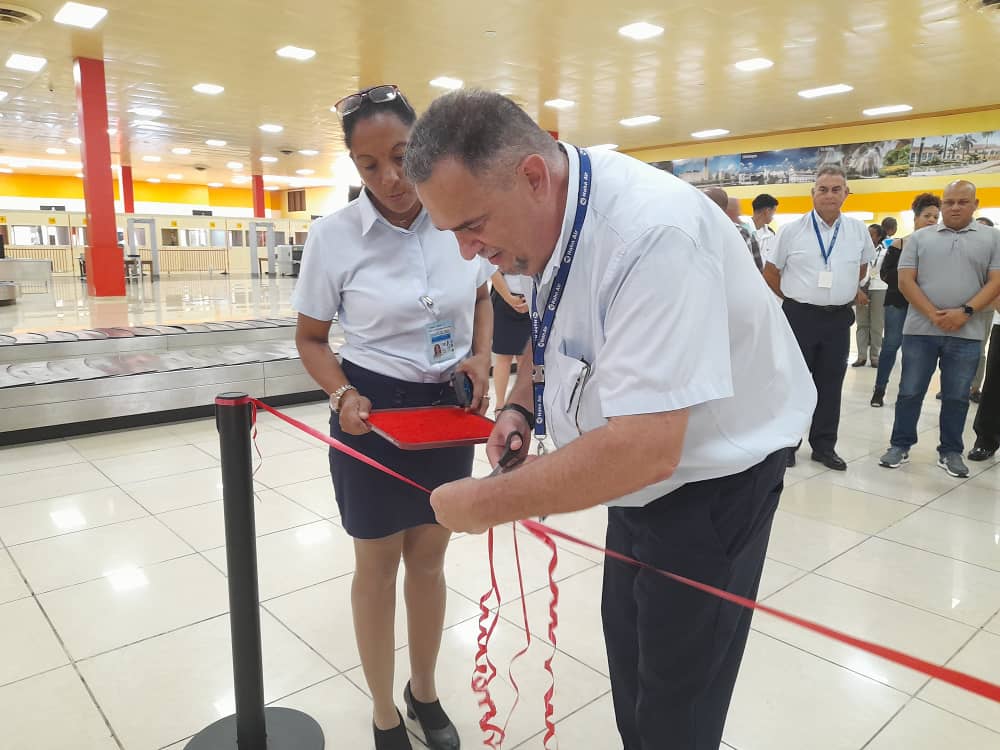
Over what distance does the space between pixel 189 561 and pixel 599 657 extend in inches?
67.7

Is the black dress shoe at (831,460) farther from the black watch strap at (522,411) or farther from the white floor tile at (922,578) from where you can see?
the black watch strap at (522,411)

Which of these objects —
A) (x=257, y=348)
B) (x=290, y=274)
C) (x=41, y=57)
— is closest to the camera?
(x=257, y=348)

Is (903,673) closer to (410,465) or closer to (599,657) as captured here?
(599,657)

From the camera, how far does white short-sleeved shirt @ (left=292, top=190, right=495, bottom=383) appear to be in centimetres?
157

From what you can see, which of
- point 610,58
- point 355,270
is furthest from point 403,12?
point 355,270

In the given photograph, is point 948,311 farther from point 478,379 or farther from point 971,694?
point 478,379

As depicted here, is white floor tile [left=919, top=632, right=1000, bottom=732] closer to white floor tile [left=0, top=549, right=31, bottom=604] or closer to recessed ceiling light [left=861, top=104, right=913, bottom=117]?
white floor tile [left=0, top=549, right=31, bottom=604]

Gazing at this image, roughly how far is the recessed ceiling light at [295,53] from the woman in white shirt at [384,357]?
952cm

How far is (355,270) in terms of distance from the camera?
→ 1583 millimetres

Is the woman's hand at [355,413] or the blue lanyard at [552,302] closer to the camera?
the blue lanyard at [552,302]

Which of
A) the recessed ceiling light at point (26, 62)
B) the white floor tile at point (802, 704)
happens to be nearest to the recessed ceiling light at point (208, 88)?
the recessed ceiling light at point (26, 62)

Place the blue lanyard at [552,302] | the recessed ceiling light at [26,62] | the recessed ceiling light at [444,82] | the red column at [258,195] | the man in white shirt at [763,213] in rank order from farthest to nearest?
the red column at [258,195]
the recessed ceiling light at [444,82]
the recessed ceiling light at [26,62]
the man in white shirt at [763,213]
the blue lanyard at [552,302]

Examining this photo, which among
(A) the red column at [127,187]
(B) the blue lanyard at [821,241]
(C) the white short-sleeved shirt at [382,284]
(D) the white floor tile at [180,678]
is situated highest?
(A) the red column at [127,187]

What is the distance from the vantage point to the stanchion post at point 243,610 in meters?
1.57
